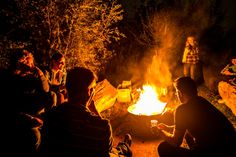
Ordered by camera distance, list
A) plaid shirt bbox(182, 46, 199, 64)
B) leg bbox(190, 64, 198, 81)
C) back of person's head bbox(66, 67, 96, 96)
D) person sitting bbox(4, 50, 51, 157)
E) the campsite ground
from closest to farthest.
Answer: back of person's head bbox(66, 67, 96, 96) → person sitting bbox(4, 50, 51, 157) → the campsite ground → plaid shirt bbox(182, 46, 199, 64) → leg bbox(190, 64, 198, 81)

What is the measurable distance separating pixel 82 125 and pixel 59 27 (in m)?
7.16

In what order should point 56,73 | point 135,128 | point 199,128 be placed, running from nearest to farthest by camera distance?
point 199,128 < point 56,73 < point 135,128

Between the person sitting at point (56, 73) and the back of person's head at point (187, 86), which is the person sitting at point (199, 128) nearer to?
the back of person's head at point (187, 86)

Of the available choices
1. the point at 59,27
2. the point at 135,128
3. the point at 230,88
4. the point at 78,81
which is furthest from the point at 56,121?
the point at 59,27

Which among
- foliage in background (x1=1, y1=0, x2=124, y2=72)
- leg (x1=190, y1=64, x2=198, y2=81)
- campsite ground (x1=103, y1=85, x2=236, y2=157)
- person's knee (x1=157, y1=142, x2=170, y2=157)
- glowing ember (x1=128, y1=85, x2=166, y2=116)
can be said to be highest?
foliage in background (x1=1, y1=0, x2=124, y2=72)

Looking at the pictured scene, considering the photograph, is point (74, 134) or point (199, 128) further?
point (199, 128)

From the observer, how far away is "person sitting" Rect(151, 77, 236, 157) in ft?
12.4

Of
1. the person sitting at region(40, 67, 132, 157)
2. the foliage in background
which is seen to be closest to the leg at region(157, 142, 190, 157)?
the person sitting at region(40, 67, 132, 157)

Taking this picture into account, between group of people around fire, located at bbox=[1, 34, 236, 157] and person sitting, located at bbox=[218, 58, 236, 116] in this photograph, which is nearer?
group of people around fire, located at bbox=[1, 34, 236, 157]

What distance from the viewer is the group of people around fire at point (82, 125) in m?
3.26

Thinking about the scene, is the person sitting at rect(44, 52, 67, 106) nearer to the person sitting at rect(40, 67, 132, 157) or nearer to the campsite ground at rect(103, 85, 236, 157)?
the campsite ground at rect(103, 85, 236, 157)

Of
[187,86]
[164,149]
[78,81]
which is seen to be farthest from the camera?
[164,149]

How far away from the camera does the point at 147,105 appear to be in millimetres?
7840

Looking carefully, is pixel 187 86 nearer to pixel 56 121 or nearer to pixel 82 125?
pixel 82 125
